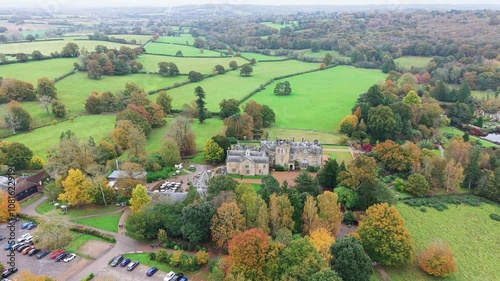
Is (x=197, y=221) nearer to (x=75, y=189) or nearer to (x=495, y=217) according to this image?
(x=75, y=189)

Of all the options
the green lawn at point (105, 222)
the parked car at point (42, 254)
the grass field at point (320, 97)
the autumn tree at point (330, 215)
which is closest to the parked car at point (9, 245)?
the parked car at point (42, 254)

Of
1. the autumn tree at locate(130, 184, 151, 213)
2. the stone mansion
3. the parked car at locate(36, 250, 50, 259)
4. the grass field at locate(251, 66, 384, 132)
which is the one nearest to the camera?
the parked car at locate(36, 250, 50, 259)

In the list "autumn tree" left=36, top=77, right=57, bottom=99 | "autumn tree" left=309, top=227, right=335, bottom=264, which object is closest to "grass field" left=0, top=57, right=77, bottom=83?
"autumn tree" left=36, top=77, right=57, bottom=99

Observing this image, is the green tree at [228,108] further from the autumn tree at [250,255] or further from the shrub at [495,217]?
the shrub at [495,217]

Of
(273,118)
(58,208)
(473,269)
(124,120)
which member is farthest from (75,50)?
(473,269)

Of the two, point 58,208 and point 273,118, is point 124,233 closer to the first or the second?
point 58,208

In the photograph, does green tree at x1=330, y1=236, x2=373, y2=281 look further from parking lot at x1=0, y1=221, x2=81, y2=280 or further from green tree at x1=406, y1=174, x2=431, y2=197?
parking lot at x1=0, y1=221, x2=81, y2=280
